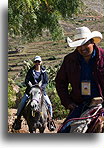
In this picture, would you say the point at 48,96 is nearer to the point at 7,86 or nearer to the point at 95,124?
the point at 7,86

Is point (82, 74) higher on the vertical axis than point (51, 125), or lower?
higher

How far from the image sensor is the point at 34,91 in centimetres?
452

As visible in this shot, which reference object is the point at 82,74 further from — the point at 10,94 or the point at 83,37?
the point at 10,94

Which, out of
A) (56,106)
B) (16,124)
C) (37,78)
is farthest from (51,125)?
(37,78)

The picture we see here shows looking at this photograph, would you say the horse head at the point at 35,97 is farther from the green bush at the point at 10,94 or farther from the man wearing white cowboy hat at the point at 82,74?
the man wearing white cowboy hat at the point at 82,74

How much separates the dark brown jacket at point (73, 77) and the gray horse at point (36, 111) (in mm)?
749

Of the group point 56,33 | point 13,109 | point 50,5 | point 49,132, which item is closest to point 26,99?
point 13,109

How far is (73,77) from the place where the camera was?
3711mm

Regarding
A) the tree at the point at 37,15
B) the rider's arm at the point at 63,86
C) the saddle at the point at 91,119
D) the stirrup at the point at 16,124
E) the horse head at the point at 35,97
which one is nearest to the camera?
the saddle at the point at 91,119

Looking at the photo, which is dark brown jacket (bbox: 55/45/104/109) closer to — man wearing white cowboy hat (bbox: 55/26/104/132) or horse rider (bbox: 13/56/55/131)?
man wearing white cowboy hat (bbox: 55/26/104/132)

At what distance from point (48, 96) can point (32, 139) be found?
0.58 meters

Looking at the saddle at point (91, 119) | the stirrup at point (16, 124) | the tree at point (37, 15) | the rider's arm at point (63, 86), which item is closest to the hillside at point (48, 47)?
the stirrup at point (16, 124)

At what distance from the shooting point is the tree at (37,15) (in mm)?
4833

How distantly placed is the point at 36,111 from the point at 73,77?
110cm
